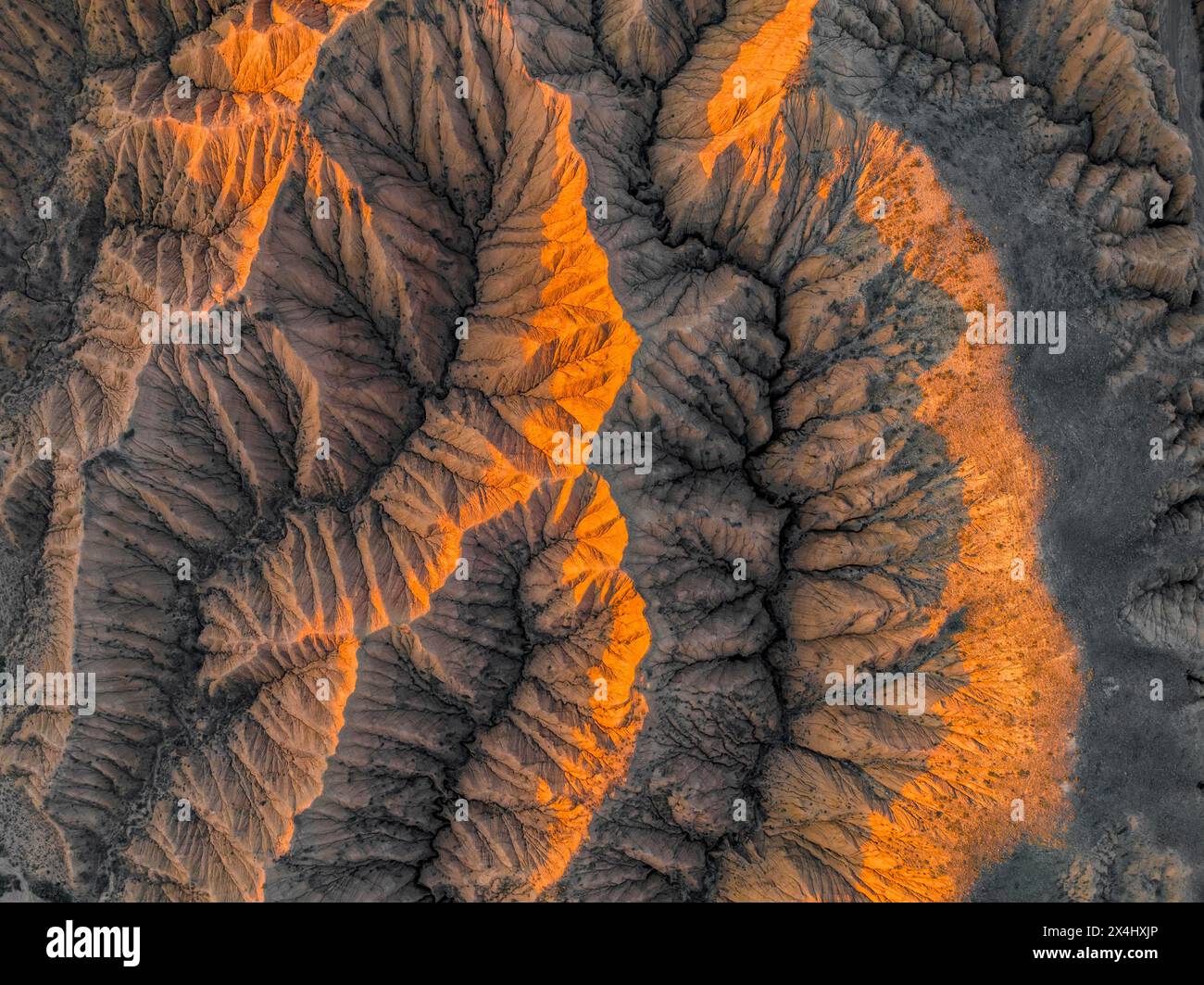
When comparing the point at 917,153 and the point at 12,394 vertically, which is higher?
the point at 917,153

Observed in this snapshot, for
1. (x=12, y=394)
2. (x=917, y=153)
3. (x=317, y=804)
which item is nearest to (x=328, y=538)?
(x=317, y=804)

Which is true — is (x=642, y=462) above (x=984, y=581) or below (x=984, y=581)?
above

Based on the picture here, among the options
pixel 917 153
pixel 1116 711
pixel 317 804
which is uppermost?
pixel 917 153

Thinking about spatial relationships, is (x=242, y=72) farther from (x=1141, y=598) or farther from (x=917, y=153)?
→ (x=1141, y=598)

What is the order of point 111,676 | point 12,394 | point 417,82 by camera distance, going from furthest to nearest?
point 12,394, point 111,676, point 417,82

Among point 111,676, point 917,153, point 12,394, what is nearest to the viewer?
point 917,153

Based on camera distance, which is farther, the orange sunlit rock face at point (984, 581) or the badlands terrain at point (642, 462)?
the badlands terrain at point (642, 462)

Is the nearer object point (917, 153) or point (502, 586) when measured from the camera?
point (917, 153)

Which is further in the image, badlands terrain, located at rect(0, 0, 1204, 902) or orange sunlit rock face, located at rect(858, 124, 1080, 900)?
badlands terrain, located at rect(0, 0, 1204, 902)
